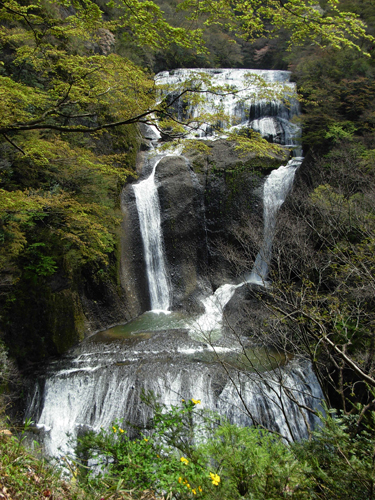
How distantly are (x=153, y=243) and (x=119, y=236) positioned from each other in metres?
1.64

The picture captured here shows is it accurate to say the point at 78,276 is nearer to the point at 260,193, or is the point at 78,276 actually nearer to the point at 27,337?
the point at 27,337

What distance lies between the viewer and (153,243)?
13.7 meters

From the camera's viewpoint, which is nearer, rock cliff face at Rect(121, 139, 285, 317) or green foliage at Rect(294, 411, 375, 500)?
green foliage at Rect(294, 411, 375, 500)

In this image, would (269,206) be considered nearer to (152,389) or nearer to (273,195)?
(273,195)

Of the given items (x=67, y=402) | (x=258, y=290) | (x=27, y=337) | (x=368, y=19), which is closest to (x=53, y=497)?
(x=67, y=402)

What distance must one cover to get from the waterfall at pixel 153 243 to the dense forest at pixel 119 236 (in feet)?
3.97

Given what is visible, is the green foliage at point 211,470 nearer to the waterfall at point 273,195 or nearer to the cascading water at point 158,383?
the cascading water at point 158,383

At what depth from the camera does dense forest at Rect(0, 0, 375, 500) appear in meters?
2.42

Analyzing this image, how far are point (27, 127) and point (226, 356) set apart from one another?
7.45m

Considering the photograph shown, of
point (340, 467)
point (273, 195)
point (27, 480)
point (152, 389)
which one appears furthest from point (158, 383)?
point (273, 195)

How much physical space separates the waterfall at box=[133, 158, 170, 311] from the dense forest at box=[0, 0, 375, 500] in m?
1.21

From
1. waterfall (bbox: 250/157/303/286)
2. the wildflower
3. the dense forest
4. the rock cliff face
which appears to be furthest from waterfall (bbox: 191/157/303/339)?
the wildflower

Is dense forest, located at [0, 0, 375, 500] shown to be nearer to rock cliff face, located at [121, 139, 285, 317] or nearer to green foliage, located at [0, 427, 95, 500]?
green foliage, located at [0, 427, 95, 500]

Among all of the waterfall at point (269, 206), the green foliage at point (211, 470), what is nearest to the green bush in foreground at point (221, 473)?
the green foliage at point (211, 470)
